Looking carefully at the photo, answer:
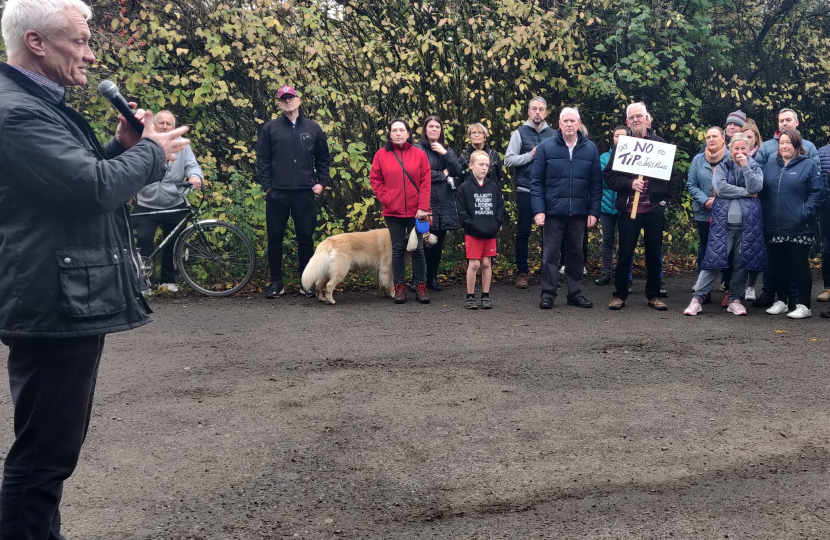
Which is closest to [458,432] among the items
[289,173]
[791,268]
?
[791,268]

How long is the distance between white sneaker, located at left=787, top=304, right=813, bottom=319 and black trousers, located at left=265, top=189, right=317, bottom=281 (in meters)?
5.77

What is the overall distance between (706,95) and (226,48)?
8.01 metres

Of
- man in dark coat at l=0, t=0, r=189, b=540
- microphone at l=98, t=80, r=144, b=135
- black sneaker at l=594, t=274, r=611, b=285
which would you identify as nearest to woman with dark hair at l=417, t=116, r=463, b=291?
black sneaker at l=594, t=274, r=611, b=285

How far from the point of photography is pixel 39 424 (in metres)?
2.97

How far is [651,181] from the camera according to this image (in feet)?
30.7

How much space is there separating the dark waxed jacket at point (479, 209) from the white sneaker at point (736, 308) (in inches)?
109

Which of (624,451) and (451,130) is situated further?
(451,130)

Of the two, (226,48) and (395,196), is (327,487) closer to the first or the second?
(395,196)

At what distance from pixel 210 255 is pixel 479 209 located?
3576 millimetres

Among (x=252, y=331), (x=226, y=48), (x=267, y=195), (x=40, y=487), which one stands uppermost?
(x=226, y=48)

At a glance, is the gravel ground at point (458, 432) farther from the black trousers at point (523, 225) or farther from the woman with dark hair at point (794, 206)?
the black trousers at point (523, 225)

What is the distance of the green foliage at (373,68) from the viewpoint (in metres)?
11.3

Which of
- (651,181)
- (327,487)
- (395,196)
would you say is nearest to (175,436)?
(327,487)

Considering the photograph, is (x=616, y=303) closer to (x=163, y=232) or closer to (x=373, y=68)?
(x=373, y=68)
